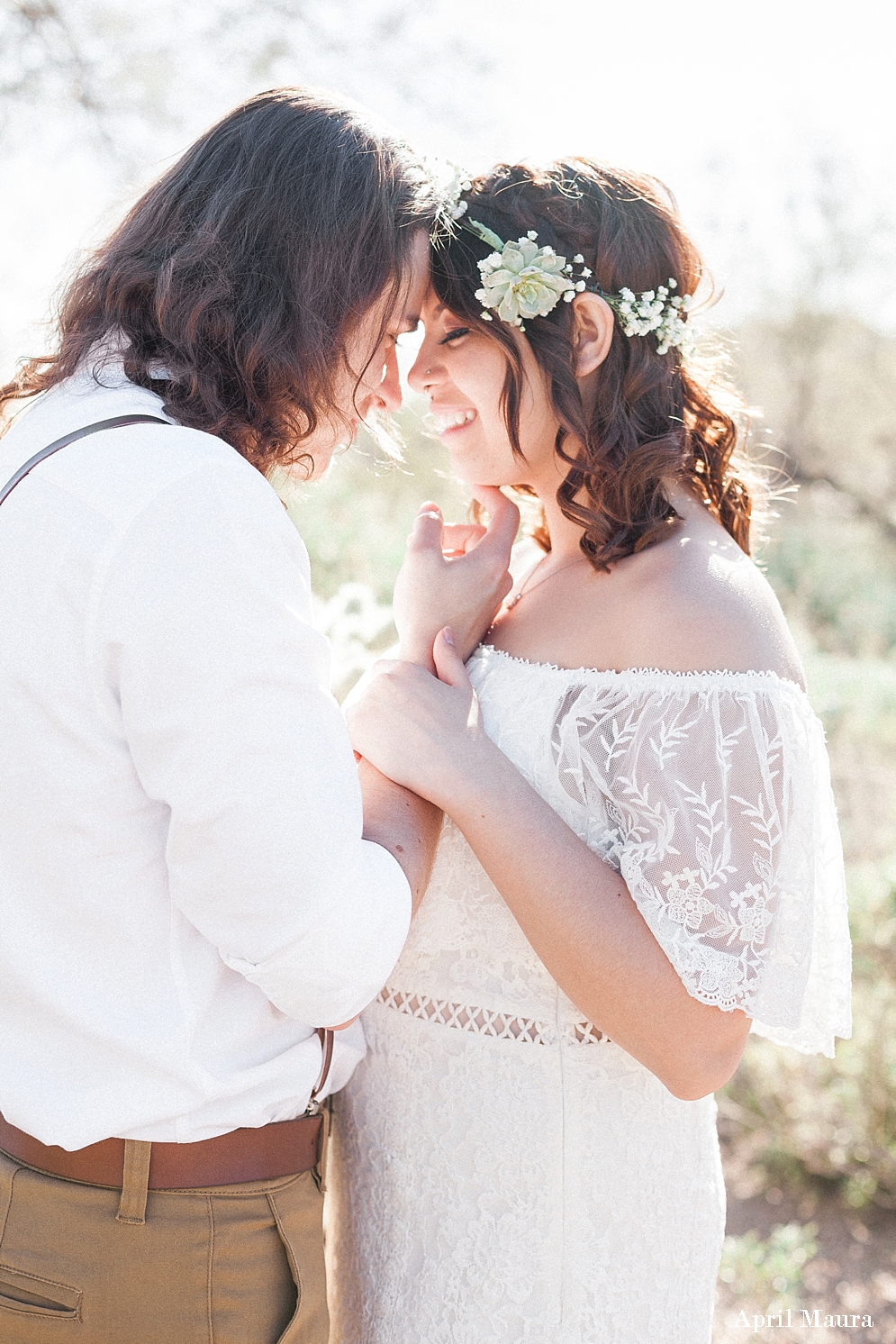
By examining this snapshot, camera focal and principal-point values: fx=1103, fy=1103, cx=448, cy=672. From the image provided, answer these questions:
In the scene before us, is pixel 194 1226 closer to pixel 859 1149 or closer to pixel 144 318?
pixel 144 318

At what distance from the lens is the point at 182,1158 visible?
1.36 metres

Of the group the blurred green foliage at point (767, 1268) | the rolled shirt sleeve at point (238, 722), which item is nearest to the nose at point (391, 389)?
the rolled shirt sleeve at point (238, 722)

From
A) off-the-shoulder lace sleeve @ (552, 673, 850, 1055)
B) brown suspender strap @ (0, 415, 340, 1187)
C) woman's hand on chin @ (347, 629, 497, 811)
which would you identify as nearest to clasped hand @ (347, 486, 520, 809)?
woman's hand on chin @ (347, 629, 497, 811)

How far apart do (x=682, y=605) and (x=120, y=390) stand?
2.89 feet

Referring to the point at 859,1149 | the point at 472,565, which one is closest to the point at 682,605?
the point at 472,565

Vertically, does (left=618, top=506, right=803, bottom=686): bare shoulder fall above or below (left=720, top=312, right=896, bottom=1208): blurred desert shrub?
above

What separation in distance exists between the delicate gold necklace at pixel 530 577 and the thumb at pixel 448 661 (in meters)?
0.30

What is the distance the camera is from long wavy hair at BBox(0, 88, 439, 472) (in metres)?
1.37

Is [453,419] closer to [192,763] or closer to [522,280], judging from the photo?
[522,280]

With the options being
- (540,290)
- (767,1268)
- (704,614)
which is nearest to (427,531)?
(540,290)

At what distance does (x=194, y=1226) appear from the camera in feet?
4.50

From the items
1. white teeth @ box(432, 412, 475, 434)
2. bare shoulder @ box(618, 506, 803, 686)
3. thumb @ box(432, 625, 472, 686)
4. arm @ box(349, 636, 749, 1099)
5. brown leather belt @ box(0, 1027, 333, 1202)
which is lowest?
brown leather belt @ box(0, 1027, 333, 1202)

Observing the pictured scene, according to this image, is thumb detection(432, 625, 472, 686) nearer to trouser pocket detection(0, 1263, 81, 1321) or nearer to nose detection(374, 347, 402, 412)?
nose detection(374, 347, 402, 412)

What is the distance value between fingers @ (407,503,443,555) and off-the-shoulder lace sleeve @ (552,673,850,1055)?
54 centimetres
